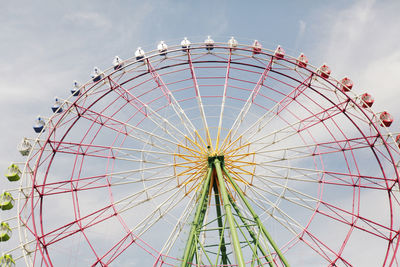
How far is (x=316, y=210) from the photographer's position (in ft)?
72.1

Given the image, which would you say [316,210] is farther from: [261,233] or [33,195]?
[33,195]

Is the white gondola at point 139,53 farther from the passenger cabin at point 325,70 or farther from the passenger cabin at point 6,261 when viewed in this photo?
the passenger cabin at point 6,261

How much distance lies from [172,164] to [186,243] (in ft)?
16.1

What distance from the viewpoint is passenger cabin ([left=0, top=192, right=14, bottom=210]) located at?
21036 millimetres

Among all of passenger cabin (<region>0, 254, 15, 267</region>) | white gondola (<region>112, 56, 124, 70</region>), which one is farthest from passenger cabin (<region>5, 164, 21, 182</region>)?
white gondola (<region>112, 56, 124, 70</region>)

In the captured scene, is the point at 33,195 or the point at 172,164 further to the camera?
the point at 172,164

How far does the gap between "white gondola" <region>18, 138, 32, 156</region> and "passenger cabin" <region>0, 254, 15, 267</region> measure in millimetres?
6107

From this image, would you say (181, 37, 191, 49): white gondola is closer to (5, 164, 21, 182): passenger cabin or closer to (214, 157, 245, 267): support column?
(214, 157, 245, 267): support column

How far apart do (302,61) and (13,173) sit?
19.2 meters

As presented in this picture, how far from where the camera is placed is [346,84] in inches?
965

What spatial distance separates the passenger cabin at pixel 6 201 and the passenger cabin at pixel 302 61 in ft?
64.0

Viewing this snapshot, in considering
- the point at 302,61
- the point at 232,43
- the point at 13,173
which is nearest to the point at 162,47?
the point at 232,43

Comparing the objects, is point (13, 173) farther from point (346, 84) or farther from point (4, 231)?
point (346, 84)

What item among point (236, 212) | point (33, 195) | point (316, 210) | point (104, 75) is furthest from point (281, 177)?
point (33, 195)
